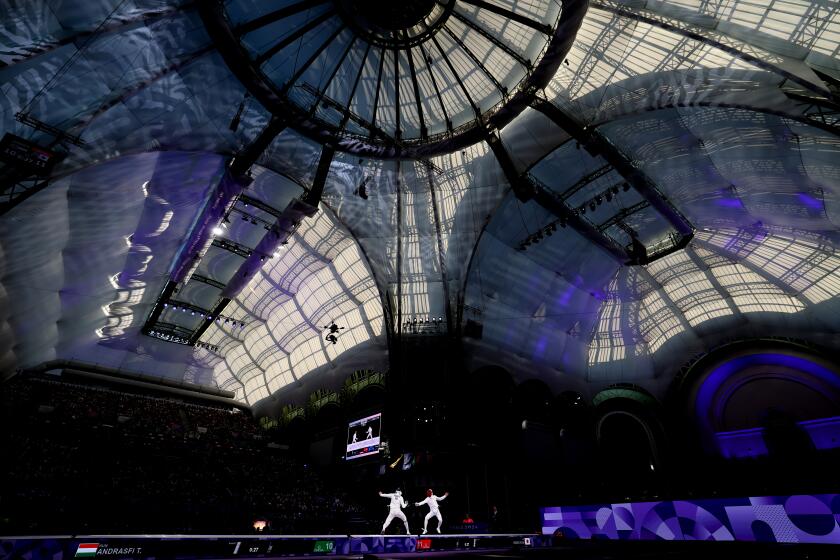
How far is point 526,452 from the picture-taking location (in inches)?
1157

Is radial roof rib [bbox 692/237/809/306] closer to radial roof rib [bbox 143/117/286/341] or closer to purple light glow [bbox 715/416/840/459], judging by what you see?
purple light glow [bbox 715/416/840/459]

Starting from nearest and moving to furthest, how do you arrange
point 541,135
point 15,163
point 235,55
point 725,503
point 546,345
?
point 725,503 < point 15,163 < point 235,55 < point 541,135 < point 546,345

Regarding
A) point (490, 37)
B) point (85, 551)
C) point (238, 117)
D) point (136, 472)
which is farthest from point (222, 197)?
point (136, 472)

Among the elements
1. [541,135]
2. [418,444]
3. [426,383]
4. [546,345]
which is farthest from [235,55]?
[546,345]

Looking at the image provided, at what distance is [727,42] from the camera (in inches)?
610

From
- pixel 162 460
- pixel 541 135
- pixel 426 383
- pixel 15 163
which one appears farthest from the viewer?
pixel 162 460

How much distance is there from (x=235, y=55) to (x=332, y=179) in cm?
903

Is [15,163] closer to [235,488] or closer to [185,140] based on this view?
[185,140]

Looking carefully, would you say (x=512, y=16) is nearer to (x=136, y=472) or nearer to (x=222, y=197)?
(x=222, y=197)

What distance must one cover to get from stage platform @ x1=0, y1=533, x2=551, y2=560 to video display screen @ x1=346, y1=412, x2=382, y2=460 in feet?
63.1

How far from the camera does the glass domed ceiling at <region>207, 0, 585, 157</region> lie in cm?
1775

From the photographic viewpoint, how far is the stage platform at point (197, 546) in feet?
16.8

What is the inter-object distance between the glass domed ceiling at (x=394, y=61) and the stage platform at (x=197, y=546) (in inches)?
750

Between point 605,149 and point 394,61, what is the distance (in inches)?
475
